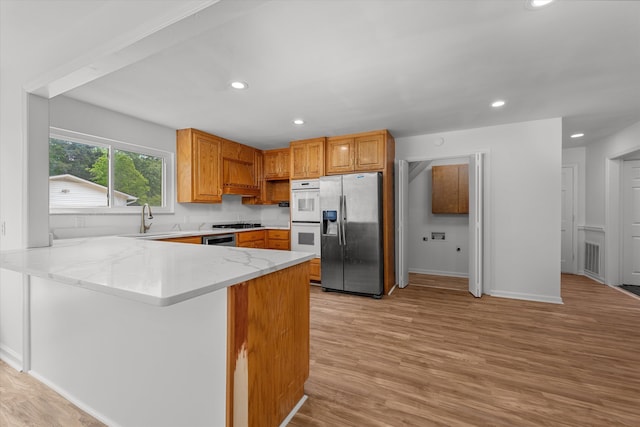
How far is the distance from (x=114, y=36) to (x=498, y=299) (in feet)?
15.3

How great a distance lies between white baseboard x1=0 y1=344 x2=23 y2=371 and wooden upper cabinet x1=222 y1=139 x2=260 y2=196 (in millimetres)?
2831

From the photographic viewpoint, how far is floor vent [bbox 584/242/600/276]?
468 cm

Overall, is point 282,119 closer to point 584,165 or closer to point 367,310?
point 367,310

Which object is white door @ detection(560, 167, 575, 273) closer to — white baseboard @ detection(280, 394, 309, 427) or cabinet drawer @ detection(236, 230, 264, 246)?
cabinet drawer @ detection(236, 230, 264, 246)

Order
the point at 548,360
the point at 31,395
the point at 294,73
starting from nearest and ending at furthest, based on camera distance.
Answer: the point at 31,395, the point at 548,360, the point at 294,73

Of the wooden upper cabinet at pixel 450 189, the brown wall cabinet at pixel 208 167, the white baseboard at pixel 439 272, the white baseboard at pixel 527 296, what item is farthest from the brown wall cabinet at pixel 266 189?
the white baseboard at pixel 527 296

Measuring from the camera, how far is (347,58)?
2.18m

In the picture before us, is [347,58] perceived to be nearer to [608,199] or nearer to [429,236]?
[429,236]

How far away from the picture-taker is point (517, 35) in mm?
1886

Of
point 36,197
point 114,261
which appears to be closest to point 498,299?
point 114,261

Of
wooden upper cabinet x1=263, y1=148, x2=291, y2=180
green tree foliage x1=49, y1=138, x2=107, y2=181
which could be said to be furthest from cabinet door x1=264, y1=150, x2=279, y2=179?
green tree foliage x1=49, y1=138, x2=107, y2=181

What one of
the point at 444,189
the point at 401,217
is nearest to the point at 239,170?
the point at 401,217

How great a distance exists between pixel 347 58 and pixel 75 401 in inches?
115

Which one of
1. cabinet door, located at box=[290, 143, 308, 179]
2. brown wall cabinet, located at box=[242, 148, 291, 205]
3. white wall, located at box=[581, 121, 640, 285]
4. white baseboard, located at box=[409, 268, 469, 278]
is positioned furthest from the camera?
brown wall cabinet, located at box=[242, 148, 291, 205]
